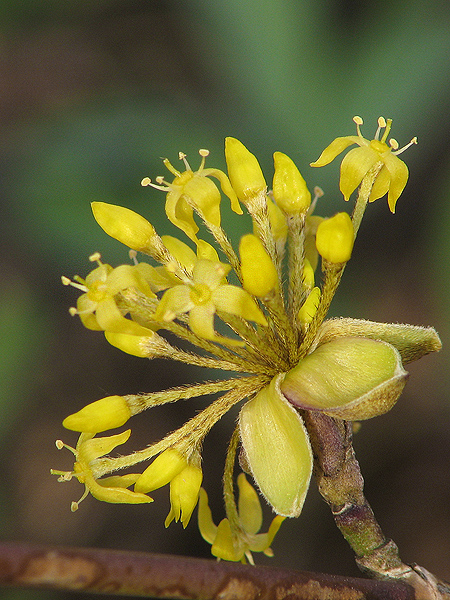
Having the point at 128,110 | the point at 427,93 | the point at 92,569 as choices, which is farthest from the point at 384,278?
the point at 92,569

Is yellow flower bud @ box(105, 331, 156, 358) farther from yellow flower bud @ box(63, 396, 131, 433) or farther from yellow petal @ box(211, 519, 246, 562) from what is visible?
yellow petal @ box(211, 519, 246, 562)

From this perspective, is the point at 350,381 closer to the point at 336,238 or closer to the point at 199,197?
the point at 336,238

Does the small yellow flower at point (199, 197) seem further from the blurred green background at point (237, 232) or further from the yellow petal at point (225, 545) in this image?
the blurred green background at point (237, 232)

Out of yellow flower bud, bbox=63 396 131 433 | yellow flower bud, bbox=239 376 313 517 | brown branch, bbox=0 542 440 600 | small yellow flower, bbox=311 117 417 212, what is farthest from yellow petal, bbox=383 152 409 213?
brown branch, bbox=0 542 440 600

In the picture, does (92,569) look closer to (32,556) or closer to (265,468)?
(32,556)

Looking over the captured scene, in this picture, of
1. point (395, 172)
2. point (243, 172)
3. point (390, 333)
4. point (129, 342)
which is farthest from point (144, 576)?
point (395, 172)

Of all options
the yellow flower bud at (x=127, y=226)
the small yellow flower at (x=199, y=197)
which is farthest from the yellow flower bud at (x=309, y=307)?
the yellow flower bud at (x=127, y=226)
